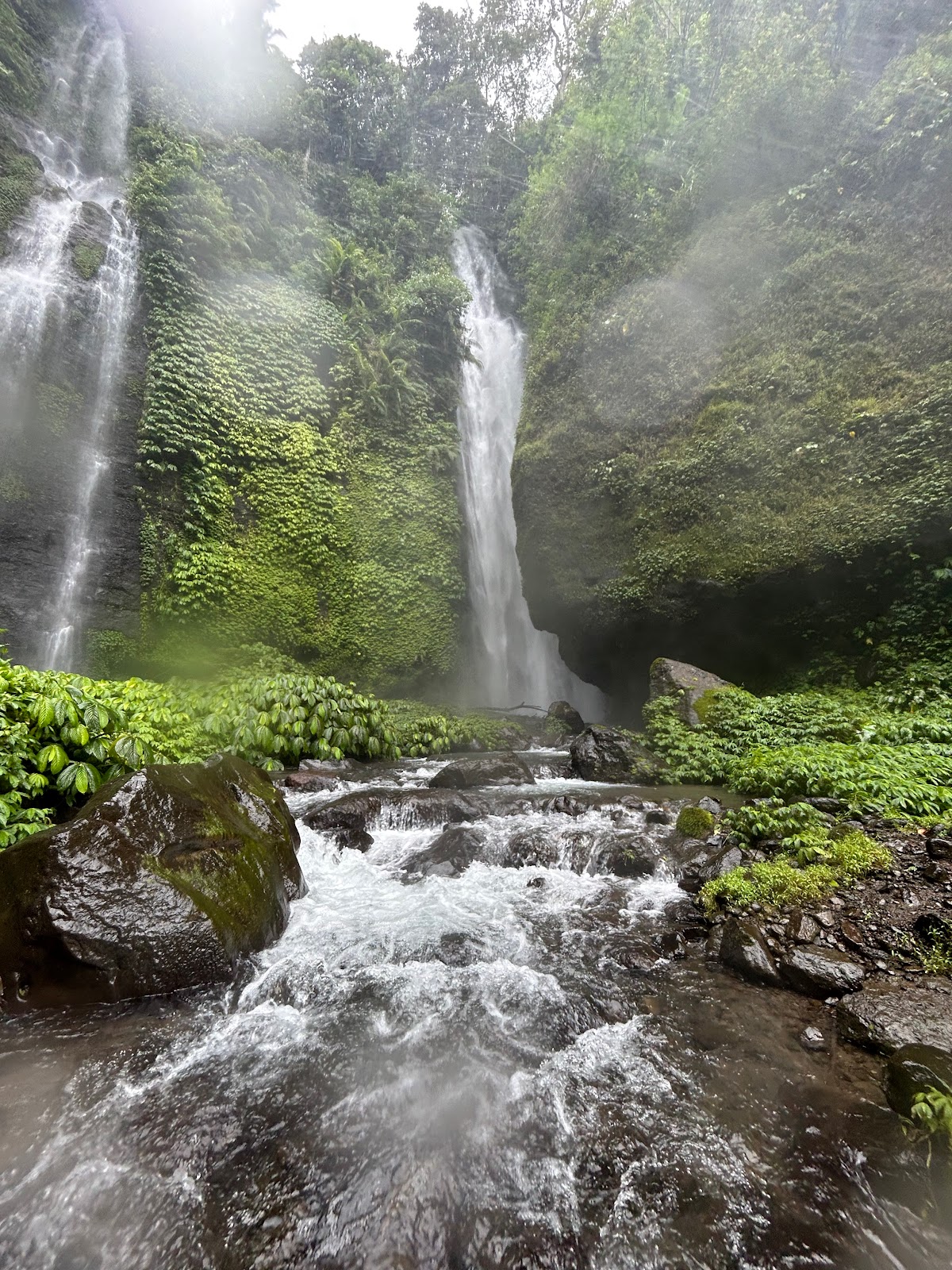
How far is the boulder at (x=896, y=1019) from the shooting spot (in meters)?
2.72

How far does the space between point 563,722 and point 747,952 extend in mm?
10167

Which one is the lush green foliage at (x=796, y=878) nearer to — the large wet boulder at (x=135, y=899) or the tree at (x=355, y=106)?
the large wet boulder at (x=135, y=899)

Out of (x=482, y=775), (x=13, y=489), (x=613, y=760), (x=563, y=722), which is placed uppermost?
(x=13, y=489)

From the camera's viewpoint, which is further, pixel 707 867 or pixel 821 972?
pixel 707 867

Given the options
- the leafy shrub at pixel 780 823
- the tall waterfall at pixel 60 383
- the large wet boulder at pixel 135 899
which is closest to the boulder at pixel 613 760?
the leafy shrub at pixel 780 823

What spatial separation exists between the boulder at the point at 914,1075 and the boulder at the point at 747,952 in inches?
36.4

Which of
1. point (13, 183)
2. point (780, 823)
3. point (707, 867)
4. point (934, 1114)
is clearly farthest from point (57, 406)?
point (934, 1114)

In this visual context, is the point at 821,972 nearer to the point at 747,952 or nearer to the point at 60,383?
the point at 747,952

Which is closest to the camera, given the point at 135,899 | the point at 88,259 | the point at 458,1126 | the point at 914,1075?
the point at 914,1075

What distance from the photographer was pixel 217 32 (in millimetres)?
20922

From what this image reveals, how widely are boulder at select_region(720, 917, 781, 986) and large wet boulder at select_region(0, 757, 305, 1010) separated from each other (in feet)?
11.0

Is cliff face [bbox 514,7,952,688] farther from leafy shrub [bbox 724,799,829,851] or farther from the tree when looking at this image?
the tree

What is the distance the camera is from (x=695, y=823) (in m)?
5.98

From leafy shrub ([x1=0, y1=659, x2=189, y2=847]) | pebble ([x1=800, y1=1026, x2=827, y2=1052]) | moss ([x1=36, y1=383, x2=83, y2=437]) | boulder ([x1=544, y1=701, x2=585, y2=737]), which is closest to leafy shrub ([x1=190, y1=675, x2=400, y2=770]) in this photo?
leafy shrub ([x1=0, y1=659, x2=189, y2=847])
